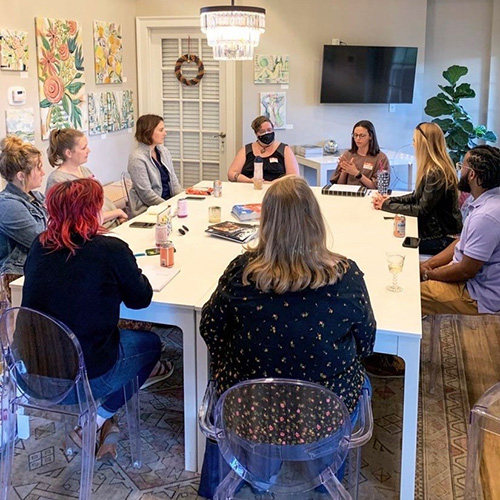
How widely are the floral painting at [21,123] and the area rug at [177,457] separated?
2.46m

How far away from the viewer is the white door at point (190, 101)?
6.41 m

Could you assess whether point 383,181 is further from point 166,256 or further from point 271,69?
point 271,69

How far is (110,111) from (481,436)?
5053 mm


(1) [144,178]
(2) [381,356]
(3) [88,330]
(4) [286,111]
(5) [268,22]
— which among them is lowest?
(2) [381,356]

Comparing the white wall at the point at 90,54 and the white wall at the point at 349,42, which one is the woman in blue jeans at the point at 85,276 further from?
the white wall at the point at 349,42

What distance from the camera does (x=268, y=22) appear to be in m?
6.10

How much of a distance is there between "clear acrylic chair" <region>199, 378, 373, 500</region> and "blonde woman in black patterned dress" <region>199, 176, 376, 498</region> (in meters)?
0.18

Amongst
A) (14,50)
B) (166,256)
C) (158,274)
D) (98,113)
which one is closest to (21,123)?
(14,50)

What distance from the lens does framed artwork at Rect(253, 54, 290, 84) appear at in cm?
612

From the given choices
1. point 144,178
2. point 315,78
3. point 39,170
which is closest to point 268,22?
point 315,78

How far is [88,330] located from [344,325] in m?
0.88

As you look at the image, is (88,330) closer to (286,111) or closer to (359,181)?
(359,181)

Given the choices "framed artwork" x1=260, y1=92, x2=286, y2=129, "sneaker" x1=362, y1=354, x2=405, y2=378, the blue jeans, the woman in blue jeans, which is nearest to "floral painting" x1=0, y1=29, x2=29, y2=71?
"framed artwork" x1=260, y1=92, x2=286, y2=129

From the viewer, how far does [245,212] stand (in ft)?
11.5
